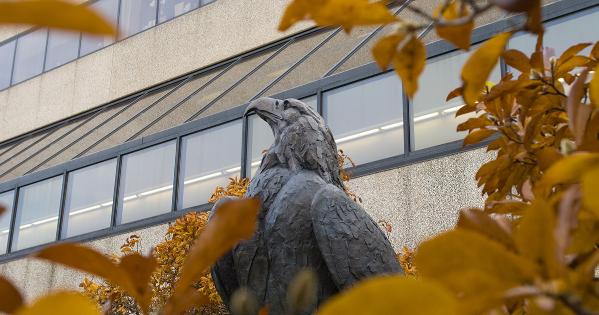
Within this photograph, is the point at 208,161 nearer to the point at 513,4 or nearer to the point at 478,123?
the point at 478,123

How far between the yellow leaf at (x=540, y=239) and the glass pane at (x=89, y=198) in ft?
41.9

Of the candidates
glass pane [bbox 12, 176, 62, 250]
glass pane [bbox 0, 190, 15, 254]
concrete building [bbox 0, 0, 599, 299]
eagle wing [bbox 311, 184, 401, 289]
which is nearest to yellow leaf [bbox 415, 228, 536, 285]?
eagle wing [bbox 311, 184, 401, 289]

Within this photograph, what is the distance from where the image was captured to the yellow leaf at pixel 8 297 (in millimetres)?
668

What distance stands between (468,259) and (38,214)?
1422 cm

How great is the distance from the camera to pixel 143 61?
1842cm

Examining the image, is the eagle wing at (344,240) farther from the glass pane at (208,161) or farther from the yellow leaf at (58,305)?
the glass pane at (208,161)

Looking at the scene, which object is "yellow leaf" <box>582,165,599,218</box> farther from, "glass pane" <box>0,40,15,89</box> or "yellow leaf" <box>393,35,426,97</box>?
"glass pane" <box>0,40,15,89</box>

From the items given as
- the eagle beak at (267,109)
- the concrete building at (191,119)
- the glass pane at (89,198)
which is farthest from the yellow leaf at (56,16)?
the glass pane at (89,198)

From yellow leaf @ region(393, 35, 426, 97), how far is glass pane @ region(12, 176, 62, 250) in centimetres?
1357

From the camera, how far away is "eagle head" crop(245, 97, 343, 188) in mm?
3498

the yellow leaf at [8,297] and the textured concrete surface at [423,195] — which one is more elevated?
the textured concrete surface at [423,195]

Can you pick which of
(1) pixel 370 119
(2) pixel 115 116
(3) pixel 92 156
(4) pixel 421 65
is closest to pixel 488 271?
(4) pixel 421 65

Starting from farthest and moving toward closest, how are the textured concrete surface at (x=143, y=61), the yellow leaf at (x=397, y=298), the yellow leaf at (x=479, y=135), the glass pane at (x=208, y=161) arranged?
the textured concrete surface at (x=143, y=61)
the glass pane at (x=208, y=161)
the yellow leaf at (x=479, y=135)
the yellow leaf at (x=397, y=298)

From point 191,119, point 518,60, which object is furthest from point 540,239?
point 191,119
